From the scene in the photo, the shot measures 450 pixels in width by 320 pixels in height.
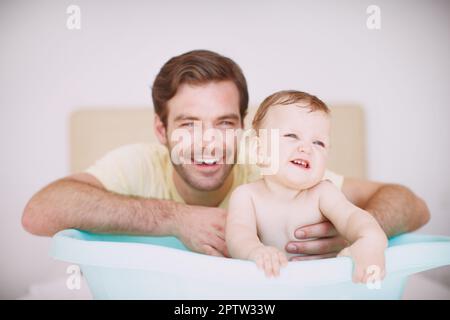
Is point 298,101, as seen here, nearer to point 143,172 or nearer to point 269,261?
point 269,261

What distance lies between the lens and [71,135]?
1.45 m

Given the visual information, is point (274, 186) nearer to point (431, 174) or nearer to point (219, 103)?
point (219, 103)

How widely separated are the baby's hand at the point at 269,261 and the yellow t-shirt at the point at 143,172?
52 cm

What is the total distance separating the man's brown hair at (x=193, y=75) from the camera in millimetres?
1000

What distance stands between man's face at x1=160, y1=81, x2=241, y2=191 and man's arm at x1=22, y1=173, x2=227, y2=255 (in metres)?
0.16

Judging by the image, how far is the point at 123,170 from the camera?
109cm

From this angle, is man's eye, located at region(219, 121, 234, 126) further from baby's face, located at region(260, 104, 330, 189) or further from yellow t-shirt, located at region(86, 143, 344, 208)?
baby's face, located at region(260, 104, 330, 189)

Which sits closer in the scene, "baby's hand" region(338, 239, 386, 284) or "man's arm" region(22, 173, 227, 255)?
"baby's hand" region(338, 239, 386, 284)

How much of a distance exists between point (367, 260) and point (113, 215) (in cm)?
47

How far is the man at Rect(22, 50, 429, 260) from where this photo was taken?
0.80 metres

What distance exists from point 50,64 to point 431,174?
3.59ft

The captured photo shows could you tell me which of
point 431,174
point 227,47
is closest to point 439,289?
point 431,174

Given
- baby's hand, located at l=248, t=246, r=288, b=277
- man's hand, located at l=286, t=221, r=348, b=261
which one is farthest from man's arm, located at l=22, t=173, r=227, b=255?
baby's hand, located at l=248, t=246, r=288, b=277
